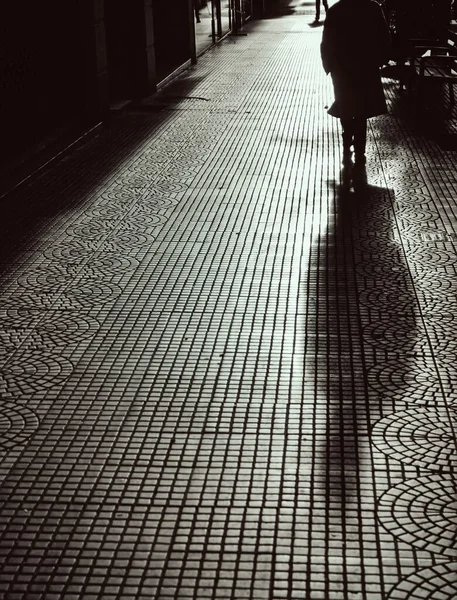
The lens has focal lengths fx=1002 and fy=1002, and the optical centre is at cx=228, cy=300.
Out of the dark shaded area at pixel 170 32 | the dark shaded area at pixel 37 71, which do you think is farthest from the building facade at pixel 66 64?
the dark shaded area at pixel 170 32

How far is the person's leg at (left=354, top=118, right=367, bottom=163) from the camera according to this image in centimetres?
912

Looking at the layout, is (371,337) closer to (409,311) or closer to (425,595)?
(409,311)

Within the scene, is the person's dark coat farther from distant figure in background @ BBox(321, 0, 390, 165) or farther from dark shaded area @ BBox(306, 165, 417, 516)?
dark shaded area @ BBox(306, 165, 417, 516)

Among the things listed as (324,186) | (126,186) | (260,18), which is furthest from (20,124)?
(260,18)

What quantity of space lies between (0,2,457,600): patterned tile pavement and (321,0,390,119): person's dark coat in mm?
568

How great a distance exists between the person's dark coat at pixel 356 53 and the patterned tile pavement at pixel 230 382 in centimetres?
57

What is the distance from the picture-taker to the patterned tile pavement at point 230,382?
136 inches

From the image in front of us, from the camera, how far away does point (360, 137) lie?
9180 mm

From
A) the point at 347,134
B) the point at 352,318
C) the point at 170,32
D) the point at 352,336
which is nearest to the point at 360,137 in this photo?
the point at 347,134

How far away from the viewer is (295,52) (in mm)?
19297

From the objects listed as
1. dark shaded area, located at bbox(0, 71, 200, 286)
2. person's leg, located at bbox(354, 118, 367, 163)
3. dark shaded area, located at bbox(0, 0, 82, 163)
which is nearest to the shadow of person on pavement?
person's leg, located at bbox(354, 118, 367, 163)

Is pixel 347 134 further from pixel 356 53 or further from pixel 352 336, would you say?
pixel 352 336

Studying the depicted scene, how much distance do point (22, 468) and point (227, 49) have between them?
17.2m

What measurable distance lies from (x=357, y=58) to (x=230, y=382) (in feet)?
16.7
